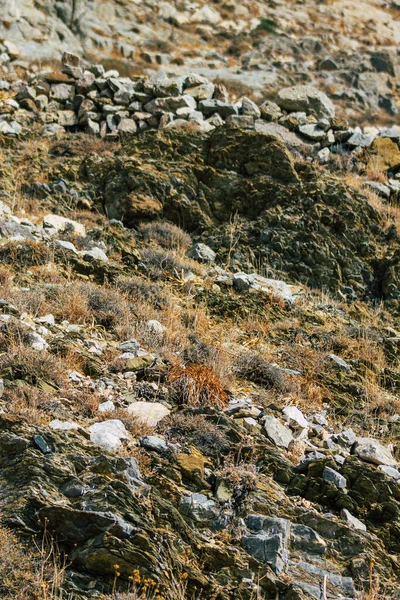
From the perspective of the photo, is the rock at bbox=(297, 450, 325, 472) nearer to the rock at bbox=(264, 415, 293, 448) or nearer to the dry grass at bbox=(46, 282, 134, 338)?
the rock at bbox=(264, 415, 293, 448)

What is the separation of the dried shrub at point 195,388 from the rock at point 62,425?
3.41 feet

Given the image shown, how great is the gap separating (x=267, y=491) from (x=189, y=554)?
0.80m

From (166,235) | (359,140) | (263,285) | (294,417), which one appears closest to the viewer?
(294,417)

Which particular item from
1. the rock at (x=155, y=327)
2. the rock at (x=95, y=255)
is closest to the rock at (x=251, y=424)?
the rock at (x=155, y=327)

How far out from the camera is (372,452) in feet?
14.9

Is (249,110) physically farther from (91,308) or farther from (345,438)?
(345,438)

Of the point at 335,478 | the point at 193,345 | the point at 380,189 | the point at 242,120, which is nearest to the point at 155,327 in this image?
the point at 193,345

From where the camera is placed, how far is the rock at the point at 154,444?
3.85m

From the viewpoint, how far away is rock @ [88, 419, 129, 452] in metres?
3.76

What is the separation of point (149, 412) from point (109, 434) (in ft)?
1.78

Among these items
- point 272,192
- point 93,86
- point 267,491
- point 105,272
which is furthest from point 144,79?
point 267,491

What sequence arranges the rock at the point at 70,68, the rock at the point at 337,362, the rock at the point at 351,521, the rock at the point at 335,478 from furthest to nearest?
the rock at the point at 70,68, the rock at the point at 337,362, the rock at the point at 335,478, the rock at the point at 351,521

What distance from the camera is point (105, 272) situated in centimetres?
718

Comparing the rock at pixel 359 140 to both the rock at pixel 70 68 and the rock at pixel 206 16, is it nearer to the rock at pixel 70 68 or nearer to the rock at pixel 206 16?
the rock at pixel 70 68
